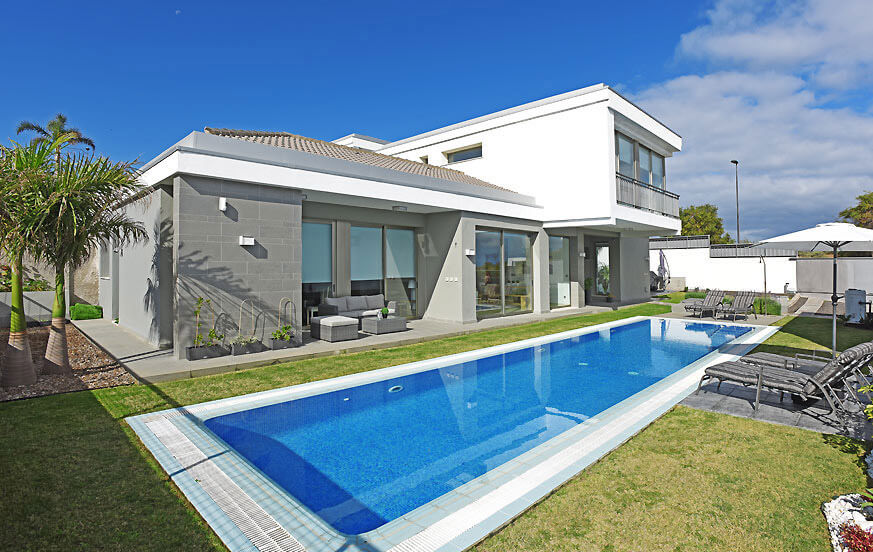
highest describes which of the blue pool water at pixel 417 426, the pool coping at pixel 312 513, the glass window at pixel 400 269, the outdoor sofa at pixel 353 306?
the glass window at pixel 400 269

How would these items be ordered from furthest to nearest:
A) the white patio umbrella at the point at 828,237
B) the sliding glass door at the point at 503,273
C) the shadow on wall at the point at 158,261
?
the sliding glass door at the point at 503,273
the shadow on wall at the point at 158,261
the white patio umbrella at the point at 828,237

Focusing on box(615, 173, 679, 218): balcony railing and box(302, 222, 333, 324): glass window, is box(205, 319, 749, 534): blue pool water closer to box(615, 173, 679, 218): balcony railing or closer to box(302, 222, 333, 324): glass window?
box(302, 222, 333, 324): glass window

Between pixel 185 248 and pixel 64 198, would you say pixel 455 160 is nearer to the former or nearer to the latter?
pixel 185 248

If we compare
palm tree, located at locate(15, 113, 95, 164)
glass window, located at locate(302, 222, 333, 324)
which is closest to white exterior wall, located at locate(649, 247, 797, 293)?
glass window, located at locate(302, 222, 333, 324)

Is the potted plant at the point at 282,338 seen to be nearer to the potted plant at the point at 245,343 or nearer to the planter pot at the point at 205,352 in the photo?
the potted plant at the point at 245,343

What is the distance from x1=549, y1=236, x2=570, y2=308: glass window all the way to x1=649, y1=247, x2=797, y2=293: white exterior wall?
14122mm

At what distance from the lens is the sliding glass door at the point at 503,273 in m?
15.2

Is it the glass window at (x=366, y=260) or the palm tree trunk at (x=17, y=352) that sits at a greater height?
the glass window at (x=366, y=260)

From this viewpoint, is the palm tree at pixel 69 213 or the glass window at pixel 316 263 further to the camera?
the glass window at pixel 316 263

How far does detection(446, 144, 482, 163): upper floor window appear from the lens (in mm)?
19922

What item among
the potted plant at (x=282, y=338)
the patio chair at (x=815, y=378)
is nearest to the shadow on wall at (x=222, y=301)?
the potted plant at (x=282, y=338)

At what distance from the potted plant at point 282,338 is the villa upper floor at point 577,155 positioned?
1112cm

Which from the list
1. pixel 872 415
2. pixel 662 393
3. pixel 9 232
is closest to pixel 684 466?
pixel 872 415

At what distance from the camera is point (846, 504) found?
327 centimetres
